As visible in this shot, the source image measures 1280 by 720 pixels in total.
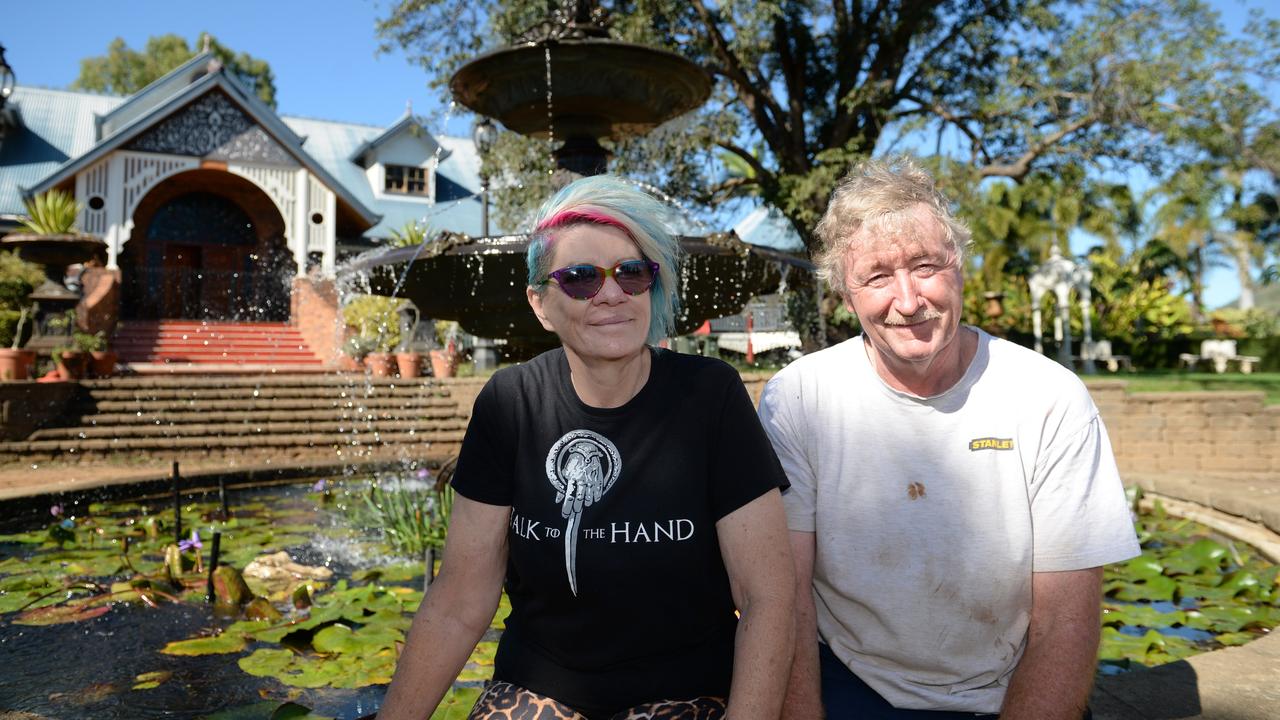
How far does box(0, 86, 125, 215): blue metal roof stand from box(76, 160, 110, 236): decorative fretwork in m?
1.13

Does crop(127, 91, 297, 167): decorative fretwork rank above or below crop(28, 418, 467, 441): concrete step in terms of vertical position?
above

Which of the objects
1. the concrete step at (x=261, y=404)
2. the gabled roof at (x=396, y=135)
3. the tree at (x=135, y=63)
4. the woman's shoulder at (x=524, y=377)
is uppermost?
the tree at (x=135, y=63)

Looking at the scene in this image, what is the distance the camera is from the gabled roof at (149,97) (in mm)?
22359

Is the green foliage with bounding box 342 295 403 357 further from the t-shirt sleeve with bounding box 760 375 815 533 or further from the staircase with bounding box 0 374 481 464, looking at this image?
the t-shirt sleeve with bounding box 760 375 815 533

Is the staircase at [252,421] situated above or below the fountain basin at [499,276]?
below

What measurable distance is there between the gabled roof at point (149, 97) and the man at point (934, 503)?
24.4 metres

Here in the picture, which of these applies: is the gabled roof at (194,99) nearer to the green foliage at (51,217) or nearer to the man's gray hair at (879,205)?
the green foliage at (51,217)

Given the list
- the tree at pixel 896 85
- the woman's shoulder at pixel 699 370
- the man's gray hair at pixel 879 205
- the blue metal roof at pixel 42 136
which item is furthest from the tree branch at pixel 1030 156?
the blue metal roof at pixel 42 136

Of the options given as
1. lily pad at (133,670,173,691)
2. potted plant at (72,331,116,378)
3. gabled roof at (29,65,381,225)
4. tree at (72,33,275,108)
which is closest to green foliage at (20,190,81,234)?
potted plant at (72,331,116,378)

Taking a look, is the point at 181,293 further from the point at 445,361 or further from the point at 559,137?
the point at 559,137

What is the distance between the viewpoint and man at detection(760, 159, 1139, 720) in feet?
5.61

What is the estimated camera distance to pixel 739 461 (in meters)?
1.70

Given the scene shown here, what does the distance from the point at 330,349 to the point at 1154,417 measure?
603 inches

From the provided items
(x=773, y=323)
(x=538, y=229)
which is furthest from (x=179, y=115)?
(x=538, y=229)
